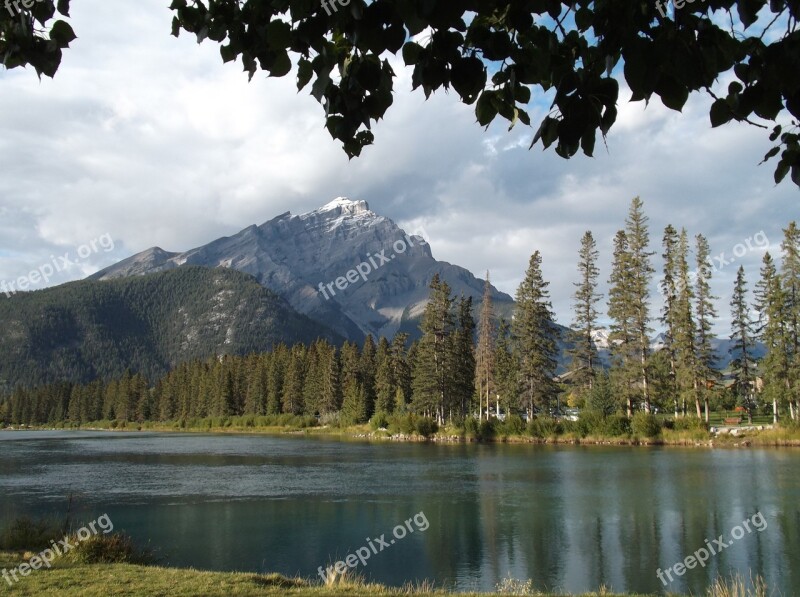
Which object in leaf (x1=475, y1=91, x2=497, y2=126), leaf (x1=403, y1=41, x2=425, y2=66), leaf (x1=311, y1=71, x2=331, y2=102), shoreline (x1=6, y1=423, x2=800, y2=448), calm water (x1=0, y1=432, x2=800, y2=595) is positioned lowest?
calm water (x1=0, y1=432, x2=800, y2=595)

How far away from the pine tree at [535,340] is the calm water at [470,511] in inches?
837

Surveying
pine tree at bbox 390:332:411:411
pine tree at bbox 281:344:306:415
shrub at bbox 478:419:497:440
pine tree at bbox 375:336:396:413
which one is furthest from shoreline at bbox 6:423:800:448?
pine tree at bbox 281:344:306:415

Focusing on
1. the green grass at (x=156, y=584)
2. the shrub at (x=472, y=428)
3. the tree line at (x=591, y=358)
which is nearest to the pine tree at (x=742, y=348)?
the tree line at (x=591, y=358)

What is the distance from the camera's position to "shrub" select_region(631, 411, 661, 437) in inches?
1871

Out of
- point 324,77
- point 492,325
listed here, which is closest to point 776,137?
point 324,77

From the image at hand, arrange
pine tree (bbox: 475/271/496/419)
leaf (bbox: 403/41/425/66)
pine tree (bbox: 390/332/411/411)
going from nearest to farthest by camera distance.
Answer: leaf (bbox: 403/41/425/66), pine tree (bbox: 475/271/496/419), pine tree (bbox: 390/332/411/411)

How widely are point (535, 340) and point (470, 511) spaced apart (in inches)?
1640

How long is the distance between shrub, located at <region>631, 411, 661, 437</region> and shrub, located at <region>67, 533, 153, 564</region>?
136ft

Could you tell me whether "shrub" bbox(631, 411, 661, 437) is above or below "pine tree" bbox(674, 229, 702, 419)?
below

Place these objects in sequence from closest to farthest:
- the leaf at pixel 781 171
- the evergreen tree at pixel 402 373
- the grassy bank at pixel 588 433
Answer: the leaf at pixel 781 171
the grassy bank at pixel 588 433
the evergreen tree at pixel 402 373

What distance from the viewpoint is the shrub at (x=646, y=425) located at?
1871 inches

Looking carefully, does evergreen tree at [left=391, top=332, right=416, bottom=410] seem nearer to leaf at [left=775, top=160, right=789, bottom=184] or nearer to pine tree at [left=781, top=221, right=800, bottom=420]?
pine tree at [left=781, top=221, right=800, bottom=420]

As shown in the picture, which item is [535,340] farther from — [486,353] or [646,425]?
[646,425]

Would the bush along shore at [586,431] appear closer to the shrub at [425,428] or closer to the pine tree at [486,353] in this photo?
the shrub at [425,428]
